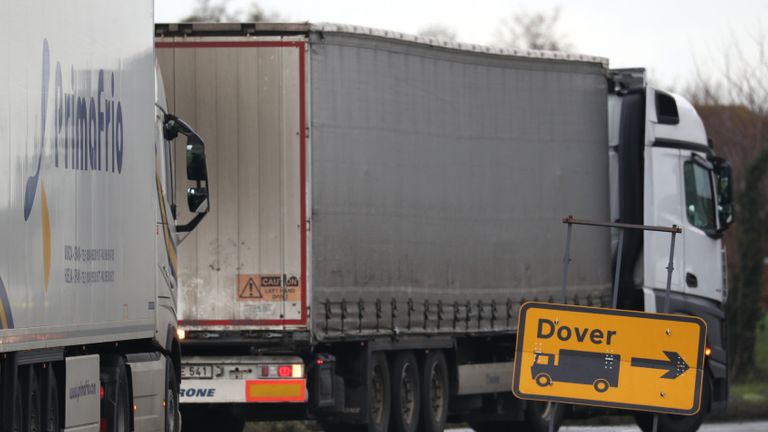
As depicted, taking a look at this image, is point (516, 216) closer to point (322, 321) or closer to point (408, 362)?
point (408, 362)

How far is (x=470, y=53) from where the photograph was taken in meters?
18.8

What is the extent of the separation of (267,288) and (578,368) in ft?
13.6

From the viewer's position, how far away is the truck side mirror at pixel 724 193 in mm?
21078

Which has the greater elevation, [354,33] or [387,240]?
[354,33]

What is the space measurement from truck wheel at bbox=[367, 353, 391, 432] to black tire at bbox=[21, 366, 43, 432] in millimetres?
6430

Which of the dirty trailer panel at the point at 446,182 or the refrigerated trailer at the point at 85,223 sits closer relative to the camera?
the refrigerated trailer at the point at 85,223

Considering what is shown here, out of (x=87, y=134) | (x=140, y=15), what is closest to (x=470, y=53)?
(x=140, y=15)

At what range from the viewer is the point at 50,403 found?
11.0m

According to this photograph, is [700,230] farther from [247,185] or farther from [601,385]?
[601,385]

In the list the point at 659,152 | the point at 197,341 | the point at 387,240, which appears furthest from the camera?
the point at 659,152

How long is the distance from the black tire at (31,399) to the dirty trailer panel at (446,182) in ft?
18.0

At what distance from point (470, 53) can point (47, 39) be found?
8739mm

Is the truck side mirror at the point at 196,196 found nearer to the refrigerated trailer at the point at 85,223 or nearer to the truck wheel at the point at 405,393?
the refrigerated trailer at the point at 85,223

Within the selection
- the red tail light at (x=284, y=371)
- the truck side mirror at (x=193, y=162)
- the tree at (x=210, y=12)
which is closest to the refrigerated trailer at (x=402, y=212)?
the red tail light at (x=284, y=371)
